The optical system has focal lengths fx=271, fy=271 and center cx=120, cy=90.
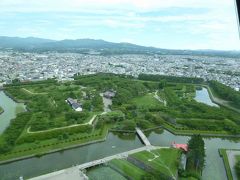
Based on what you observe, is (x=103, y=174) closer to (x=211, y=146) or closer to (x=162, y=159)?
(x=162, y=159)

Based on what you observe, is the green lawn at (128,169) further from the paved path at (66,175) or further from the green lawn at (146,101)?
the green lawn at (146,101)

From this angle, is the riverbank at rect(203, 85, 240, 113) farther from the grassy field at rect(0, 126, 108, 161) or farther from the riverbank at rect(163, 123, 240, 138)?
the grassy field at rect(0, 126, 108, 161)

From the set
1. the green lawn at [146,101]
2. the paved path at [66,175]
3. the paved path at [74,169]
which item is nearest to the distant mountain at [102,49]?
the green lawn at [146,101]

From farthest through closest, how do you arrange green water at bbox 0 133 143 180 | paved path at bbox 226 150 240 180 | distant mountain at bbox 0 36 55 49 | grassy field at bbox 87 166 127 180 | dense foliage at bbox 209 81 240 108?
distant mountain at bbox 0 36 55 49 → dense foliage at bbox 209 81 240 108 → paved path at bbox 226 150 240 180 → green water at bbox 0 133 143 180 → grassy field at bbox 87 166 127 180

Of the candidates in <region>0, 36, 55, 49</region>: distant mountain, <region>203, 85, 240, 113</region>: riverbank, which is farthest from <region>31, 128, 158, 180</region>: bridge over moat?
<region>0, 36, 55, 49</region>: distant mountain

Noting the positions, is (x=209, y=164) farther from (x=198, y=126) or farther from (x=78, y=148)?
(x=78, y=148)

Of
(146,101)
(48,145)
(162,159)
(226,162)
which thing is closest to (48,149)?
(48,145)

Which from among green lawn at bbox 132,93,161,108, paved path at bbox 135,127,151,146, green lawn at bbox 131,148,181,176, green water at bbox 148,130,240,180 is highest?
green lawn at bbox 131,148,181,176
